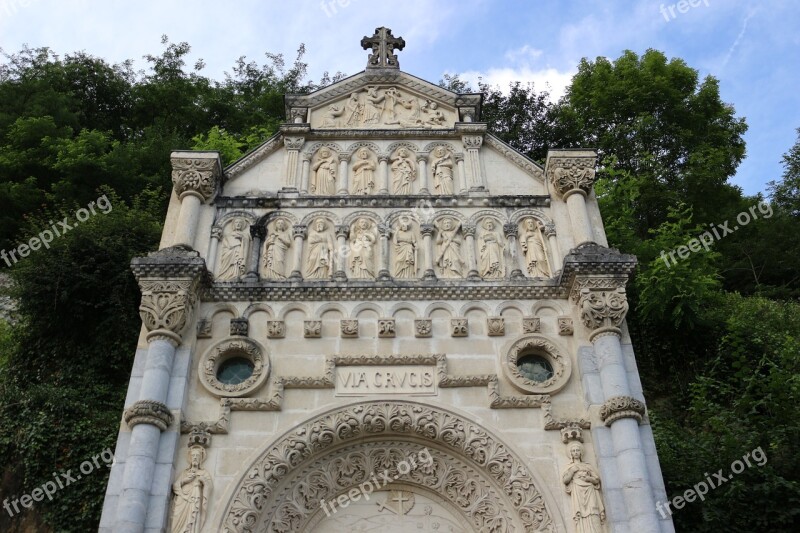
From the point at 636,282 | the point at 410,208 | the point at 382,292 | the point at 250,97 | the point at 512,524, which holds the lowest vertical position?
the point at 512,524

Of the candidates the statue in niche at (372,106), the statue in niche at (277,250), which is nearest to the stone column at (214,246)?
the statue in niche at (277,250)

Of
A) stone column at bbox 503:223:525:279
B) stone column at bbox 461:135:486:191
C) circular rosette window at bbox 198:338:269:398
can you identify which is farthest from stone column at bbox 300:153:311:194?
stone column at bbox 503:223:525:279

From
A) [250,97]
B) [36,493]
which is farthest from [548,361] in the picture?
[250,97]

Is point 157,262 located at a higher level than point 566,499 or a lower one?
higher

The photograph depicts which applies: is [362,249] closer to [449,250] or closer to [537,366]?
[449,250]

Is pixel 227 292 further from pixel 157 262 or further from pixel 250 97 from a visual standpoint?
pixel 250 97

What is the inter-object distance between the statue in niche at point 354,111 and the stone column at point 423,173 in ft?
5.06

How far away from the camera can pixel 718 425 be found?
44.8 feet

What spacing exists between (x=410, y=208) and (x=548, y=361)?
365cm

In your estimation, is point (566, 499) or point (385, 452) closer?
point (566, 499)

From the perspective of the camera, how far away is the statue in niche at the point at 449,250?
1263 centimetres

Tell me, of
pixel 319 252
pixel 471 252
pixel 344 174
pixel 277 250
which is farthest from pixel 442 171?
pixel 277 250

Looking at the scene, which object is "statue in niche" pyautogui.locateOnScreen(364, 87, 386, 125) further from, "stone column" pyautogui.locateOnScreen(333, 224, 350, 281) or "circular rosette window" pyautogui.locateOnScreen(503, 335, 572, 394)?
"circular rosette window" pyautogui.locateOnScreen(503, 335, 572, 394)

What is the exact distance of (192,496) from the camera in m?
10.1
